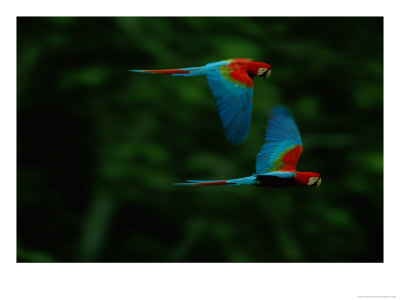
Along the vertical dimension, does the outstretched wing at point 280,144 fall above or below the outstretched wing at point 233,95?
below

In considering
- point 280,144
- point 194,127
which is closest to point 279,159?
point 280,144

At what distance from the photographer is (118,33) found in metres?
3.42

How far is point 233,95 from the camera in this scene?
92cm

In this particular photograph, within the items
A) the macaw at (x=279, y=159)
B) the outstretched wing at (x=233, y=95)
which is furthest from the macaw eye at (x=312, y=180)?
the outstretched wing at (x=233, y=95)

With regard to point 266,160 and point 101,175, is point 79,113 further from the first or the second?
point 266,160

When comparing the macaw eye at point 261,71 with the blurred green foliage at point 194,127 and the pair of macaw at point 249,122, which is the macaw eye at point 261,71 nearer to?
the pair of macaw at point 249,122

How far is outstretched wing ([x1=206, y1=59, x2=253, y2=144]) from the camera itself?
81 centimetres

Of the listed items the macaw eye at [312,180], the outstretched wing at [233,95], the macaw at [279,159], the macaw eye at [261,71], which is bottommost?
the macaw eye at [312,180]

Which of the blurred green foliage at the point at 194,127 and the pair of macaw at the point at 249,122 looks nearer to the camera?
the pair of macaw at the point at 249,122

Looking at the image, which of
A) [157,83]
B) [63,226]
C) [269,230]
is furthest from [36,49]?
[269,230]

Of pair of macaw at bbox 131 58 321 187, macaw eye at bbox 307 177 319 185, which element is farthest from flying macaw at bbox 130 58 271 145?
macaw eye at bbox 307 177 319 185

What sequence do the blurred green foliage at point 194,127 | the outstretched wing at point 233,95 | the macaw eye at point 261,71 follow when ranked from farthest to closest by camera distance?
the blurred green foliage at point 194,127, the macaw eye at point 261,71, the outstretched wing at point 233,95

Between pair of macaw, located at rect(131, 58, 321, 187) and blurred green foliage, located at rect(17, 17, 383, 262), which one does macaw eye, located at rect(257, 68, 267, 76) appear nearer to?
pair of macaw, located at rect(131, 58, 321, 187)

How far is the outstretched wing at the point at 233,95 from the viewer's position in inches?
32.1
